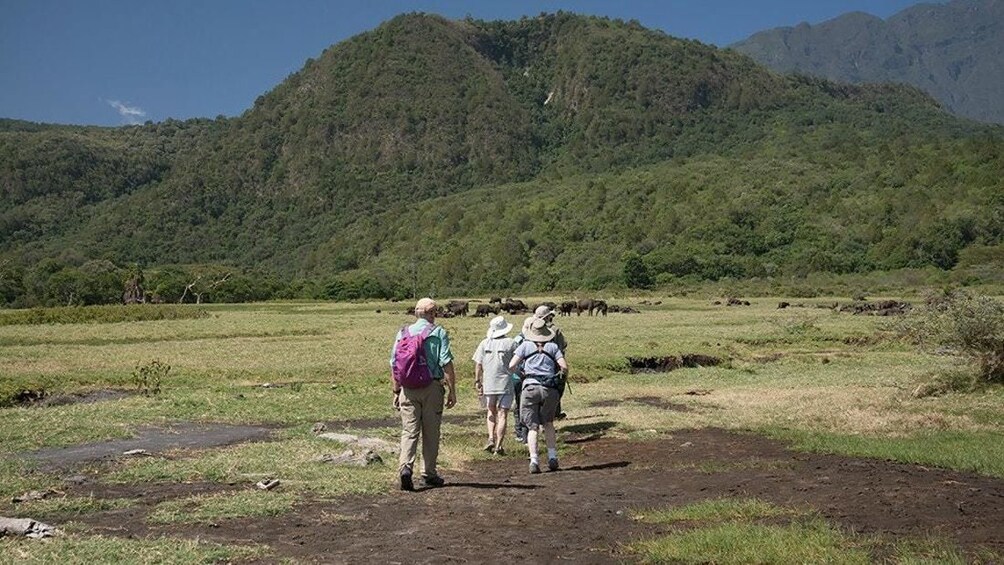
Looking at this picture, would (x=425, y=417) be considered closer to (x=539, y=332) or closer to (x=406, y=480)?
(x=406, y=480)

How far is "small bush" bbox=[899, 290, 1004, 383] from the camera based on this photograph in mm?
20828

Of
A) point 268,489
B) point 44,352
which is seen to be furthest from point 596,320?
Result: point 268,489

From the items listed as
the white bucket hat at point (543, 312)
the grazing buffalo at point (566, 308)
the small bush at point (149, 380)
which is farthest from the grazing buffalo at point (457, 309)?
the white bucket hat at point (543, 312)

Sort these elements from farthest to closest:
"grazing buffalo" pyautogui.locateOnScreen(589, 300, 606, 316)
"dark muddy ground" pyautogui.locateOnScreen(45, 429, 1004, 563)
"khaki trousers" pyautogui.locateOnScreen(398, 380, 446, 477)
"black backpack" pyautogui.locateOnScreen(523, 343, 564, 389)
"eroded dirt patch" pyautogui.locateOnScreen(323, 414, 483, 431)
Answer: "grazing buffalo" pyautogui.locateOnScreen(589, 300, 606, 316), "eroded dirt patch" pyautogui.locateOnScreen(323, 414, 483, 431), "black backpack" pyautogui.locateOnScreen(523, 343, 564, 389), "khaki trousers" pyautogui.locateOnScreen(398, 380, 446, 477), "dark muddy ground" pyautogui.locateOnScreen(45, 429, 1004, 563)

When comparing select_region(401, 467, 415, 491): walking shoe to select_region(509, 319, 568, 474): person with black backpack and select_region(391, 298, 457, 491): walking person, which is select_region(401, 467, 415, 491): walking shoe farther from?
select_region(509, 319, 568, 474): person with black backpack

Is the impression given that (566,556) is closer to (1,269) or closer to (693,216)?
(1,269)

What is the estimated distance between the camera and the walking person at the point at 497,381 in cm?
1576

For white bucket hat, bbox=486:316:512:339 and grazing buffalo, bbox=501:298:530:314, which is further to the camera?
grazing buffalo, bbox=501:298:530:314

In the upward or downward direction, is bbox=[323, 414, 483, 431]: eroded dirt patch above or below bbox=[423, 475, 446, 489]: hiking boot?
below

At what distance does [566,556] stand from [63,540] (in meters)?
5.02

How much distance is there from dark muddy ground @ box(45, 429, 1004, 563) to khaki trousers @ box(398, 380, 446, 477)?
529mm

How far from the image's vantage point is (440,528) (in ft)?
32.1

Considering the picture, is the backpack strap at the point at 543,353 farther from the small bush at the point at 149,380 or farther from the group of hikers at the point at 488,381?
the small bush at the point at 149,380

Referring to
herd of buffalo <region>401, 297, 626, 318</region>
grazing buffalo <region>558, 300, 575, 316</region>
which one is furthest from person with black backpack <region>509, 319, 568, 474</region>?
grazing buffalo <region>558, 300, 575, 316</region>
